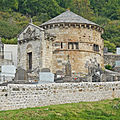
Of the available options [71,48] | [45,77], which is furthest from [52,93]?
[71,48]

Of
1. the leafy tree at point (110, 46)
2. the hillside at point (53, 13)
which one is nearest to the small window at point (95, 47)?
the leafy tree at point (110, 46)

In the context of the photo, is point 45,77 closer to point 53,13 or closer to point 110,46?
point 110,46

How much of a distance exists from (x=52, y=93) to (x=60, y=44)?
14.0m

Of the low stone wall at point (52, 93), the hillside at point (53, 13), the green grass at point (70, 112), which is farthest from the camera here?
the hillside at point (53, 13)

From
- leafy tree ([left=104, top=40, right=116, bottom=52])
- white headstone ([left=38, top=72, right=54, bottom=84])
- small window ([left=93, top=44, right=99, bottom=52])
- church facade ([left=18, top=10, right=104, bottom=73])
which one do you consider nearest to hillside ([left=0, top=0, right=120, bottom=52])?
leafy tree ([left=104, top=40, right=116, bottom=52])

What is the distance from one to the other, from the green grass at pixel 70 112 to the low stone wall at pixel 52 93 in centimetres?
74

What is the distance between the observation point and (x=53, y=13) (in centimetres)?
6906

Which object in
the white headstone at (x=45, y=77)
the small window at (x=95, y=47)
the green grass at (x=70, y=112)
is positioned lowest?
the green grass at (x=70, y=112)

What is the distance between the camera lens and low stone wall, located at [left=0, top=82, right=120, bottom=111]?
1811cm

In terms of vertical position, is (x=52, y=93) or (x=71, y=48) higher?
(x=71, y=48)

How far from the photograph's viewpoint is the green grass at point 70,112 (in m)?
16.3

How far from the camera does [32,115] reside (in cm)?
1627

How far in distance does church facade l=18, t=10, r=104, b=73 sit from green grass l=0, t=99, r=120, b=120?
1354 centimetres

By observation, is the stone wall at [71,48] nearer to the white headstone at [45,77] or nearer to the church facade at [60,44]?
the church facade at [60,44]
